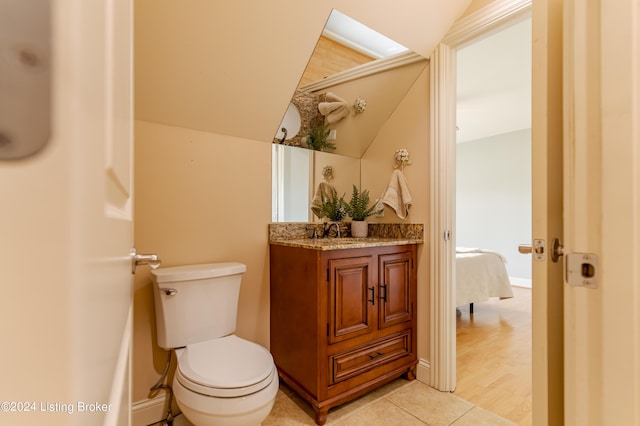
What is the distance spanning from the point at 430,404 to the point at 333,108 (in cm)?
202

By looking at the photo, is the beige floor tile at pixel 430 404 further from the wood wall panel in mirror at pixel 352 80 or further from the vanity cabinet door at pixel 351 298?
the wood wall panel in mirror at pixel 352 80

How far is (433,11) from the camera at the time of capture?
1717mm

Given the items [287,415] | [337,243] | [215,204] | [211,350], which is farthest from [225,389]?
[215,204]

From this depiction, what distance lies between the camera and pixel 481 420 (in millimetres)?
1569

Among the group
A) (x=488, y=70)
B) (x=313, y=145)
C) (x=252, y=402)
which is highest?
(x=488, y=70)

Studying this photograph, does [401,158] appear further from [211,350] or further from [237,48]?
[211,350]

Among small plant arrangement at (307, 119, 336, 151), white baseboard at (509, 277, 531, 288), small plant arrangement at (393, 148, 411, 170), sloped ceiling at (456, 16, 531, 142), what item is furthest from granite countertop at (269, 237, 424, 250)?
white baseboard at (509, 277, 531, 288)

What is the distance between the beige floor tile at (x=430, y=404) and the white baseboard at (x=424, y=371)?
0.04 metres

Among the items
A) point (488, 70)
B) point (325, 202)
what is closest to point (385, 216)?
point (325, 202)

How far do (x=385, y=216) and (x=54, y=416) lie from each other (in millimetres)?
2187

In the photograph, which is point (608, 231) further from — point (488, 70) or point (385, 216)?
point (488, 70)

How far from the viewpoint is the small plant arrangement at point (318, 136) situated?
2.20 m

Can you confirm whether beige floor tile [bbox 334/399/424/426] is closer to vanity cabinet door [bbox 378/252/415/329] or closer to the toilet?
vanity cabinet door [bbox 378/252/415/329]

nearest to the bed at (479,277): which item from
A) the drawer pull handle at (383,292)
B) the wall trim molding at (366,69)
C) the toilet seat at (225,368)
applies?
the drawer pull handle at (383,292)
